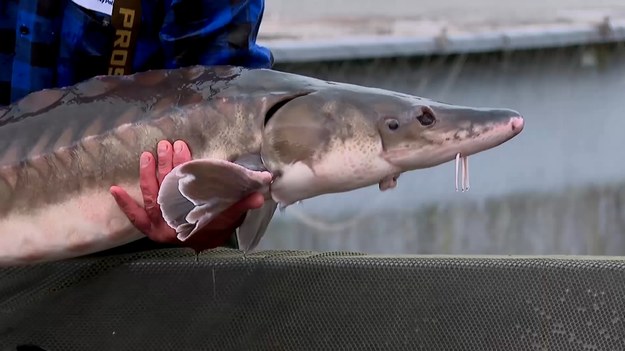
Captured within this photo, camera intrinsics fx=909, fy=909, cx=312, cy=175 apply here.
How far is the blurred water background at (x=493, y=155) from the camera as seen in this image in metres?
3.39

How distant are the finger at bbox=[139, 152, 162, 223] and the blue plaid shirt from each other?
37 cm

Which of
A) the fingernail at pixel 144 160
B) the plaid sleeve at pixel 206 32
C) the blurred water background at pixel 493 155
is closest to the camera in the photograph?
the fingernail at pixel 144 160

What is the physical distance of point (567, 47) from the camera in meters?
3.65

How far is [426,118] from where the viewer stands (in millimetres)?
1197

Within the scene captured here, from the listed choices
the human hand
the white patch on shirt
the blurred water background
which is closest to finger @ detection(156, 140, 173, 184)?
the human hand

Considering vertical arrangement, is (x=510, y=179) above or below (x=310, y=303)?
below

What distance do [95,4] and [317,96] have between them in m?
0.55

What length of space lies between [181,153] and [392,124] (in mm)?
292

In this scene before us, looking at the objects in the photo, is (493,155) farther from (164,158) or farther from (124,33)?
(164,158)

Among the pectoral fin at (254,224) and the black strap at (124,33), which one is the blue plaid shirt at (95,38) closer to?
the black strap at (124,33)

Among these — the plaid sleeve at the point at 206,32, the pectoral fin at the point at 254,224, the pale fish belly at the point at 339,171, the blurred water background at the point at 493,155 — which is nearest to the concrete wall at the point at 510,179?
the blurred water background at the point at 493,155

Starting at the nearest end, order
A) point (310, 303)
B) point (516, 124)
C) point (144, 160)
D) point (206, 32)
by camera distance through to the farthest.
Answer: point (516, 124)
point (144, 160)
point (310, 303)
point (206, 32)

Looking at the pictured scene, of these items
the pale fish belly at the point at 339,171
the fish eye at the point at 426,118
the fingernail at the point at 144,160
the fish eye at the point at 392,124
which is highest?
the fish eye at the point at 426,118

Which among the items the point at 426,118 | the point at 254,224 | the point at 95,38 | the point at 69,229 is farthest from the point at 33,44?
the point at 426,118
